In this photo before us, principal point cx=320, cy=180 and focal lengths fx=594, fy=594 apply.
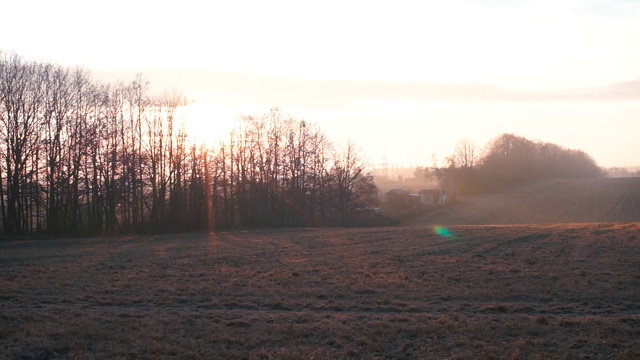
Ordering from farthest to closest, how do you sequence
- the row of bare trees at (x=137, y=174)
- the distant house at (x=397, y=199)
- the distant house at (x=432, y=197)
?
the distant house at (x=432, y=197)
the distant house at (x=397, y=199)
the row of bare trees at (x=137, y=174)

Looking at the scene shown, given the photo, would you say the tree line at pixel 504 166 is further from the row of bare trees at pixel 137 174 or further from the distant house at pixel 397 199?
the row of bare trees at pixel 137 174

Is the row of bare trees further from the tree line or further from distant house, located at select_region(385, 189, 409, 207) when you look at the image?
the tree line

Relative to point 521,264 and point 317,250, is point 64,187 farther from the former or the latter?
point 521,264

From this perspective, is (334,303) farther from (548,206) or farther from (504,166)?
(504,166)

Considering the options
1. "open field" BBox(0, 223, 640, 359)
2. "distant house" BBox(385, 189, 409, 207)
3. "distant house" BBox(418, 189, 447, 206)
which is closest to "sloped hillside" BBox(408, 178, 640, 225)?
"distant house" BBox(418, 189, 447, 206)

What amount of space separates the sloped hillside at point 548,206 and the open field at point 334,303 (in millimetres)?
37462

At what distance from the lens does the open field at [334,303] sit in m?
11.9

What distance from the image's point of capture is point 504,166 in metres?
115

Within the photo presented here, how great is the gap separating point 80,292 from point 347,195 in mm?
53550

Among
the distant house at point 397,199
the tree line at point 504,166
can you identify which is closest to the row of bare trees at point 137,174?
the distant house at point 397,199

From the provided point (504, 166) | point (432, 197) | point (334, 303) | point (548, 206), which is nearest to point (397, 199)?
point (432, 197)

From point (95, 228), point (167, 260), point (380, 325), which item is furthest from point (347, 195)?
point (380, 325)

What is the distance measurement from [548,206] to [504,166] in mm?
38316

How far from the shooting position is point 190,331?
43.9 feet
